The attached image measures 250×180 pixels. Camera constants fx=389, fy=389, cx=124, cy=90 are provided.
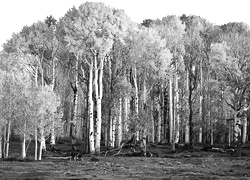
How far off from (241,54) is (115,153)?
709 inches

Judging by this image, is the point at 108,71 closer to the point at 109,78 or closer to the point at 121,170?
the point at 109,78

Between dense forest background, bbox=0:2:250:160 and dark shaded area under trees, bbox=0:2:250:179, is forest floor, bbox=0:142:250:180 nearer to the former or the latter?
dark shaded area under trees, bbox=0:2:250:179

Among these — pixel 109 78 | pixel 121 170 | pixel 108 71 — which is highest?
pixel 108 71

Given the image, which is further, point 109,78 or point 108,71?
point 108,71

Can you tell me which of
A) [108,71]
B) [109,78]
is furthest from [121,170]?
[108,71]

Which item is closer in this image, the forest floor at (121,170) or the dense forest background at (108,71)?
the forest floor at (121,170)

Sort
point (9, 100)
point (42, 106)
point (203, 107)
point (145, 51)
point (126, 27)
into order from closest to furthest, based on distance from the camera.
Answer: point (42, 106)
point (9, 100)
point (126, 27)
point (145, 51)
point (203, 107)

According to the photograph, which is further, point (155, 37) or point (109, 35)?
point (155, 37)

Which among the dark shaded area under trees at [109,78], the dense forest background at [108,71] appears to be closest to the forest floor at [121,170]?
the dark shaded area under trees at [109,78]

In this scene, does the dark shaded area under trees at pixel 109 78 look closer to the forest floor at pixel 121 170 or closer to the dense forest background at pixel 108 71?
the dense forest background at pixel 108 71

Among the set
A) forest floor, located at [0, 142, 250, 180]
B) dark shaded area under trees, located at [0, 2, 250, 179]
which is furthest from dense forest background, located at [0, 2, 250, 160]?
forest floor, located at [0, 142, 250, 180]

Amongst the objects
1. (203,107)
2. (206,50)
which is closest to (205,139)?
(203,107)

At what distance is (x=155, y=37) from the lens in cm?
4769

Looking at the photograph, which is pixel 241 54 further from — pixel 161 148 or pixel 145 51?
pixel 161 148
